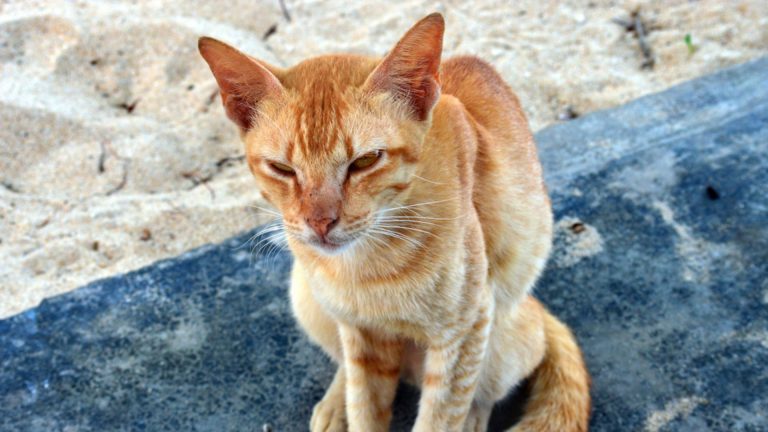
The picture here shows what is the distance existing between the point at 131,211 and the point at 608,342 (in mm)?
2058

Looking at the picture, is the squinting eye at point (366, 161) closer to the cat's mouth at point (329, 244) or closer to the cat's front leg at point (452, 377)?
the cat's mouth at point (329, 244)

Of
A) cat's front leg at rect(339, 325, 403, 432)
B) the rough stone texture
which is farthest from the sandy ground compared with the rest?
cat's front leg at rect(339, 325, 403, 432)

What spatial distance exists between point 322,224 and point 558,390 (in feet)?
3.07

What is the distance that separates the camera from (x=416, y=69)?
1.67 m

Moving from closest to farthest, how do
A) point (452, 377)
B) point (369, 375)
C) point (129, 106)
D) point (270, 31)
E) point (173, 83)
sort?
point (452, 377)
point (369, 375)
point (129, 106)
point (173, 83)
point (270, 31)

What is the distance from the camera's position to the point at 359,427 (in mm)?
2088

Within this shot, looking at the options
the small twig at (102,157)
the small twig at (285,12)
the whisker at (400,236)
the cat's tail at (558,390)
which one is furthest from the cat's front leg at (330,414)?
the small twig at (285,12)

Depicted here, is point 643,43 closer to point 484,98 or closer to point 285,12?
point 285,12

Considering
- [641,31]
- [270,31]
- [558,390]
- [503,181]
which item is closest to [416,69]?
[503,181]

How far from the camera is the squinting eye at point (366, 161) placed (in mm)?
1664

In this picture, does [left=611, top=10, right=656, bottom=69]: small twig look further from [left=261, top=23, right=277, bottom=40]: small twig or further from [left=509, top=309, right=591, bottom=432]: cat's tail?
[left=509, top=309, right=591, bottom=432]: cat's tail

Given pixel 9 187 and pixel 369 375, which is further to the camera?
pixel 9 187

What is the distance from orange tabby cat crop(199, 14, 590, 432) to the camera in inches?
65.4

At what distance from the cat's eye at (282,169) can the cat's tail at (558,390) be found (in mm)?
990
